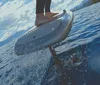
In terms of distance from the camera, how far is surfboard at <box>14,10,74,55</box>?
7281 mm

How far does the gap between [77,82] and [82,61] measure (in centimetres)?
157

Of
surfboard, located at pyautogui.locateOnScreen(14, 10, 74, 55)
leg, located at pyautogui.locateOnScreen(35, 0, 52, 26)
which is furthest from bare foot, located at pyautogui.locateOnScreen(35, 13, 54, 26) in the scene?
surfboard, located at pyautogui.locateOnScreen(14, 10, 74, 55)

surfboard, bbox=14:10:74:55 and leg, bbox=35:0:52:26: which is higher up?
leg, bbox=35:0:52:26

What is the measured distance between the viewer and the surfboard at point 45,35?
23.9 ft

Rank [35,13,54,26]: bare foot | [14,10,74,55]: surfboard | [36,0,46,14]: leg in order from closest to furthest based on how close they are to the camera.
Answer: [14,10,74,55]: surfboard < [36,0,46,14]: leg < [35,13,54,26]: bare foot

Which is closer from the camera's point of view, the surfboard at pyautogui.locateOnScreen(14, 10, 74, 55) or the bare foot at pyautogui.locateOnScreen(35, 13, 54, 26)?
the surfboard at pyautogui.locateOnScreen(14, 10, 74, 55)

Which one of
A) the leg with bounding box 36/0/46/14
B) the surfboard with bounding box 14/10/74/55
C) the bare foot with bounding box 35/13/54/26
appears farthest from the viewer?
the bare foot with bounding box 35/13/54/26

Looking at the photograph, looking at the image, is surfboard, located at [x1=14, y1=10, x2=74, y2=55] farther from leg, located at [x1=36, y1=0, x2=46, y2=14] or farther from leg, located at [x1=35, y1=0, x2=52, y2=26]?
leg, located at [x1=36, y1=0, x2=46, y2=14]

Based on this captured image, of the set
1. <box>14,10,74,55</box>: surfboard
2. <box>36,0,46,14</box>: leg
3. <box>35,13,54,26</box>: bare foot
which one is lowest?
<box>14,10,74,55</box>: surfboard

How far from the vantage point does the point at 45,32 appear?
7.53 meters

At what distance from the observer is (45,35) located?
Answer: 743 centimetres

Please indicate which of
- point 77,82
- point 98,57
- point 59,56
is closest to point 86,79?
point 77,82

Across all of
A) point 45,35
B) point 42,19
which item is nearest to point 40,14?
point 42,19

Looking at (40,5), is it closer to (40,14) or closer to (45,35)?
(40,14)
